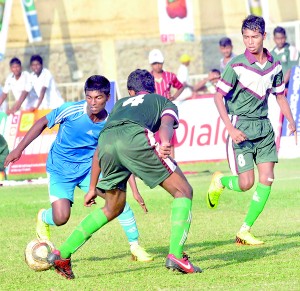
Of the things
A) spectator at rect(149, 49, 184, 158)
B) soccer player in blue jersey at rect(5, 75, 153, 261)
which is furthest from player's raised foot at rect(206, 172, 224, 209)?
spectator at rect(149, 49, 184, 158)

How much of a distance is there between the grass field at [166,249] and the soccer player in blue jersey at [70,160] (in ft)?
1.26

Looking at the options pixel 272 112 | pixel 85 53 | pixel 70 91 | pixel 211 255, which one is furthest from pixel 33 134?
pixel 85 53

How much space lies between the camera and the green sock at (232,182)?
11.9 meters

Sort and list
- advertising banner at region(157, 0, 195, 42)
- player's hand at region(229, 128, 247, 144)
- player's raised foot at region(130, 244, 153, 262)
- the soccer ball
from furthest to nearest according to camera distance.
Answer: advertising banner at region(157, 0, 195, 42) → player's hand at region(229, 128, 247, 144) → player's raised foot at region(130, 244, 153, 262) → the soccer ball

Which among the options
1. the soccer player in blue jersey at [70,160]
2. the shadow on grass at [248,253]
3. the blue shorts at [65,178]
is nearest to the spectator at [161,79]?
the shadow on grass at [248,253]

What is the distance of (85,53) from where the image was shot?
3067 cm

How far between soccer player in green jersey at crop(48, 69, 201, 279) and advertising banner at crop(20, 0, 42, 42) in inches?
754

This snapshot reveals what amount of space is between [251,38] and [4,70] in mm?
18665

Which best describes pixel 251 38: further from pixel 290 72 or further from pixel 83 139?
pixel 290 72

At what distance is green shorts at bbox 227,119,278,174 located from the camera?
1162cm

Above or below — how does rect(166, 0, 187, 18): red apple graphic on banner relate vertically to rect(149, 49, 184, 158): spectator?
above

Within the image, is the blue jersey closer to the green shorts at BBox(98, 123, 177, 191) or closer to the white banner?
the green shorts at BBox(98, 123, 177, 191)

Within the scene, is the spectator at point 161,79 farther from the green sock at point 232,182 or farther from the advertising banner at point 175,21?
the advertising banner at point 175,21

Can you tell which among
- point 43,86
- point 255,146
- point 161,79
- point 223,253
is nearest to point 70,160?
point 223,253
